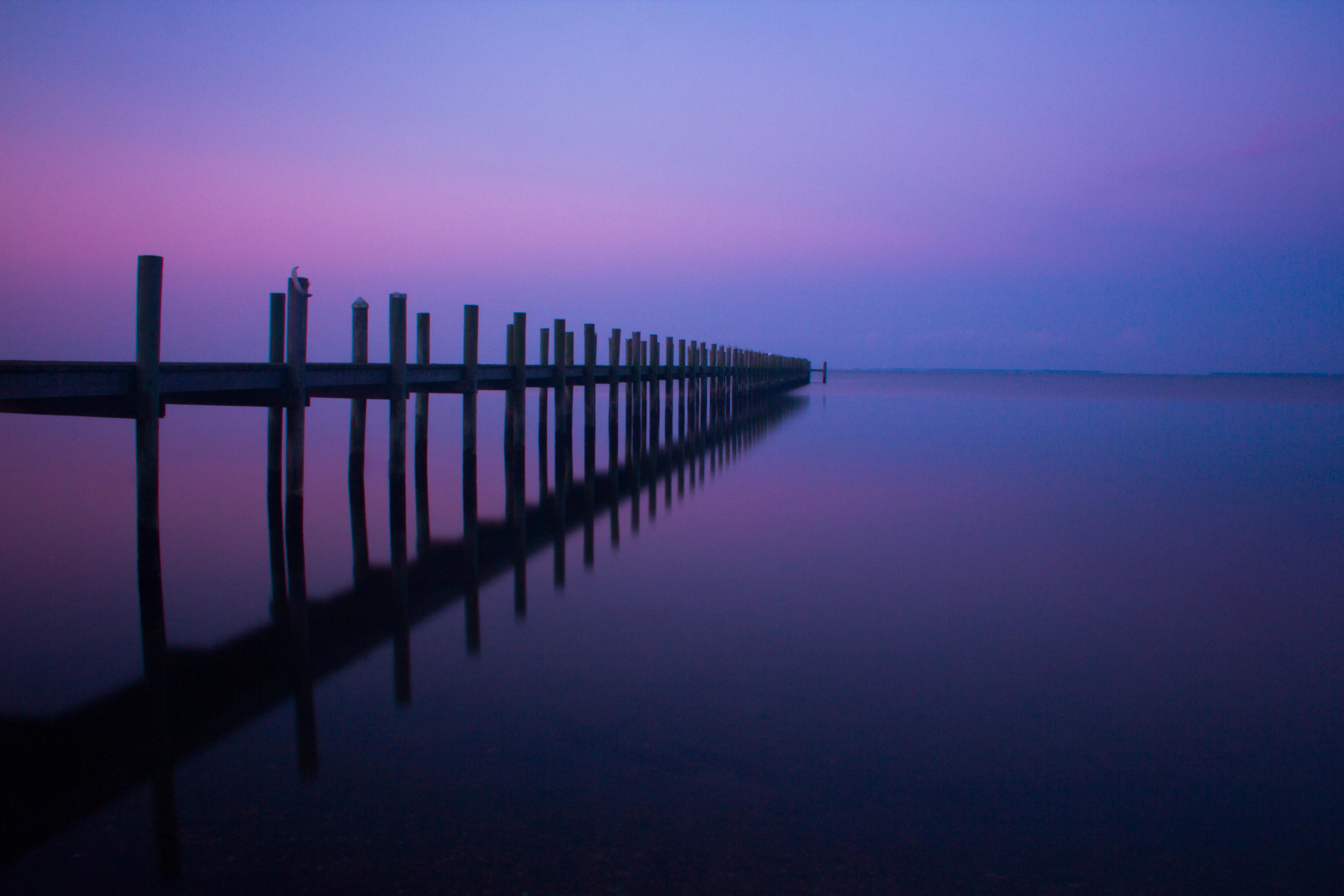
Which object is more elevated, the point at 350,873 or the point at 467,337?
the point at 467,337

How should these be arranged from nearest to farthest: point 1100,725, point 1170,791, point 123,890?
point 123,890, point 1170,791, point 1100,725

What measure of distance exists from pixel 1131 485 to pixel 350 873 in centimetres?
1098

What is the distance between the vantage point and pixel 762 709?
3742mm

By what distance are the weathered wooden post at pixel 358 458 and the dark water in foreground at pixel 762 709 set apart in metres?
0.17

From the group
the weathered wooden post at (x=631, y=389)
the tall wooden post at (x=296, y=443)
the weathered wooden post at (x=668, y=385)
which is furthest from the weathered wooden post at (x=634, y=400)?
the tall wooden post at (x=296, y=443)

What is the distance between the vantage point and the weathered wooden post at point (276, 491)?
5805 millimetres

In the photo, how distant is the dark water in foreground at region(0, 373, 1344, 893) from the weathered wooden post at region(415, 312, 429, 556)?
361 millimetres

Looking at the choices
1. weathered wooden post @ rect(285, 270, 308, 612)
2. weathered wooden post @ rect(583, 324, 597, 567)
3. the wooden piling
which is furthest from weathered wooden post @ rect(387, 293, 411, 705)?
weathered wooden post @ rect(583, 324, 597, 567)

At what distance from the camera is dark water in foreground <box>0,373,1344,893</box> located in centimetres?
262

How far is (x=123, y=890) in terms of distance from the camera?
246 cm

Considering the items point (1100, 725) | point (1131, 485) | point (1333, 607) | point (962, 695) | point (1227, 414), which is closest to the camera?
point (1100, 725)

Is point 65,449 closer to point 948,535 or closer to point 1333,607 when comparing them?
point 948,535

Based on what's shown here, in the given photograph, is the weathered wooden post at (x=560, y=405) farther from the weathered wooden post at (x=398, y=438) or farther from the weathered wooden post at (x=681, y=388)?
the weathered wooden post at (x=681, y=388)

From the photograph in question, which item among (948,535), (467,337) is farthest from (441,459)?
(948,535)
